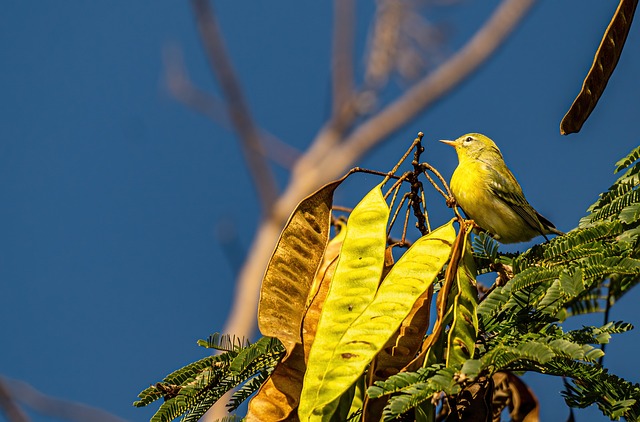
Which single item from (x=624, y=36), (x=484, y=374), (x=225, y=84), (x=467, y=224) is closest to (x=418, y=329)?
(x=484, y=374)

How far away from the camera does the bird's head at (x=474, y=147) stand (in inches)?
200

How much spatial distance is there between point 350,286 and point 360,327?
0.19 meters

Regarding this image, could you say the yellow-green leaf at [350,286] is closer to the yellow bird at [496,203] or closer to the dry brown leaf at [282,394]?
the dry brown leaf at [282,394]

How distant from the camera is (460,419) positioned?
7.22 feet

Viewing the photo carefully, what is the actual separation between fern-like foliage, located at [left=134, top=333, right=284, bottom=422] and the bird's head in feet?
9.49

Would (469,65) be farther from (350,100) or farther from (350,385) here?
(350,385)

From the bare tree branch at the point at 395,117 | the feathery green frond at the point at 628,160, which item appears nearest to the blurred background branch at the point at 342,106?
the bare tree branch at the point at 395,117

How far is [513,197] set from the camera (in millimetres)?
4648

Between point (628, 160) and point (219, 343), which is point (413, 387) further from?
point (628, 160)

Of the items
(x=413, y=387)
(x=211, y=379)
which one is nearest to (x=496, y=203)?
(x=211, y=379)

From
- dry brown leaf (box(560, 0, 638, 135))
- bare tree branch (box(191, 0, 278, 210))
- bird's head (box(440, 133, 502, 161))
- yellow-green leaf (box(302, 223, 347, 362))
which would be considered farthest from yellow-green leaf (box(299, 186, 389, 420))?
bare tree branch (box(191, 0, 278, 210))

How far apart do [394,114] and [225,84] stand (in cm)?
353

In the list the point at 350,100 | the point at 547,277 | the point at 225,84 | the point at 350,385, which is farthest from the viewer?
the point at 350,100

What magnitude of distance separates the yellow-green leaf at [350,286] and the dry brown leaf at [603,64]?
2.00 ft
